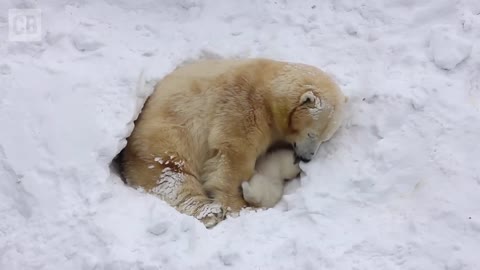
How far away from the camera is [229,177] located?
5609 mm

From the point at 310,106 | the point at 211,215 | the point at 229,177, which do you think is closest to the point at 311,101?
the point at 310,106

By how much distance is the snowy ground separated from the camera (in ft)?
15.1

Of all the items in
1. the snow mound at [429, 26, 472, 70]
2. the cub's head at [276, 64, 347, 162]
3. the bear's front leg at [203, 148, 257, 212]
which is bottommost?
the bear's front leg at [203, 148, 257, 212]

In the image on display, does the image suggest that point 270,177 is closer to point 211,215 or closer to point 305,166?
point 305,166

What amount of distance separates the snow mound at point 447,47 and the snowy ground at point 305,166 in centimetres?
1

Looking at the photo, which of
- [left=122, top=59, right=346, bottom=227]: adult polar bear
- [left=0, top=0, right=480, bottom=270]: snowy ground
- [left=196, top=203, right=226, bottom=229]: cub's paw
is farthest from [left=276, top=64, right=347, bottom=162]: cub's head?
[left=196, top=203, right=226, bottom=229]: cub's paw

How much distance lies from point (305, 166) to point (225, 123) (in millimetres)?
854

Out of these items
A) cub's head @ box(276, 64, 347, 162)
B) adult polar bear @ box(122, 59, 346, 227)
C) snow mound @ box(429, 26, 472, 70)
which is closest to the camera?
adult polar bear @ box(122, 59, 346, 227)

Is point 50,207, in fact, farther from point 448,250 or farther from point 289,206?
point 448,250

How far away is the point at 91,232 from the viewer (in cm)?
464

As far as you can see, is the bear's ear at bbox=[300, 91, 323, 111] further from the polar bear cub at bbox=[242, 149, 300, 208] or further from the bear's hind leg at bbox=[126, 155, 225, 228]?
the bear's hind leg at bbox=[126, 155, 225, 228]

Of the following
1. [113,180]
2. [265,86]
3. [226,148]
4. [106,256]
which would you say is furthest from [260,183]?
[106,256]

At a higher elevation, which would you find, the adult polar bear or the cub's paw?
the adult polar bear

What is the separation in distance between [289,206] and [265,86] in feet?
4.12
